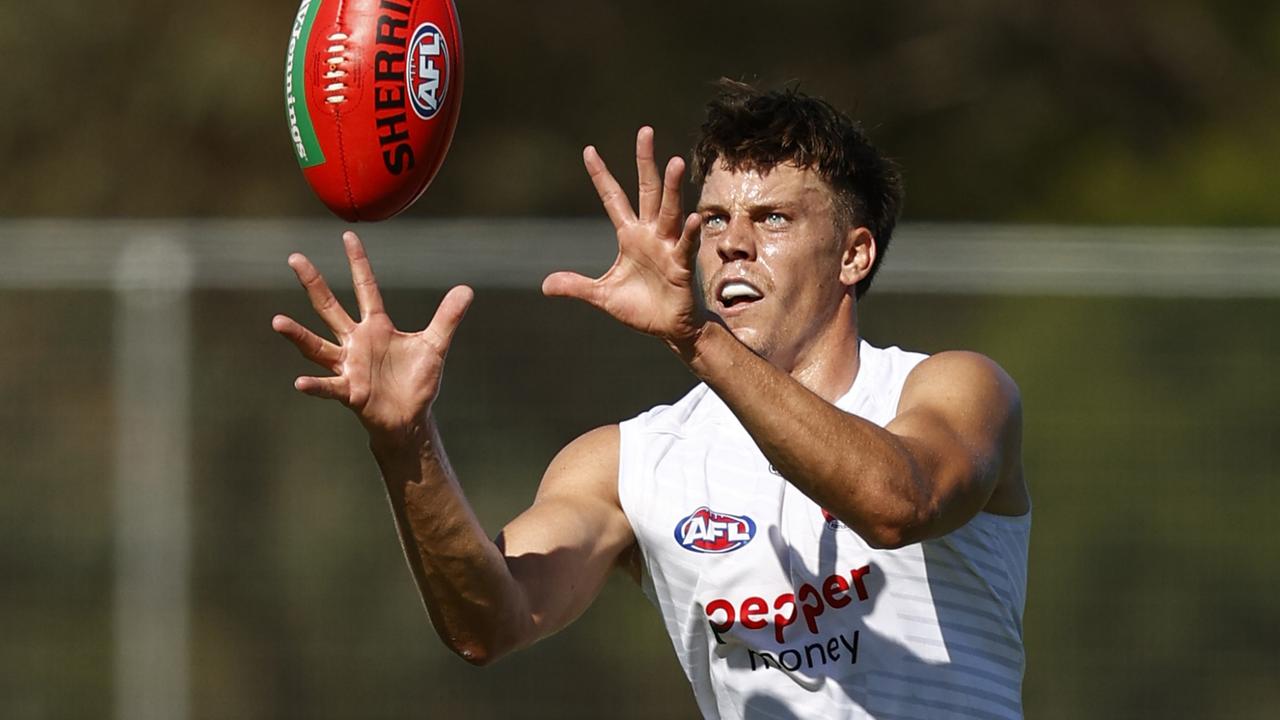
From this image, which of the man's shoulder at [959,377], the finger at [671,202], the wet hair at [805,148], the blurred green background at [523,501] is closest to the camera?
the finger at [671,202]

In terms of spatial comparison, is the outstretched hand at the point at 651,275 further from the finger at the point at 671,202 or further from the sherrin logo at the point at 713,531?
the sherrin logo at the point at 713,531

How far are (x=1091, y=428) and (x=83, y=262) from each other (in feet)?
13.9

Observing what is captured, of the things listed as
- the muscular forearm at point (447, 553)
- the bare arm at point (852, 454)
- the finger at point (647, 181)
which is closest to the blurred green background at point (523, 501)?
the muscular forearm at point (447, 553)

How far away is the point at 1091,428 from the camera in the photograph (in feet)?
24.5

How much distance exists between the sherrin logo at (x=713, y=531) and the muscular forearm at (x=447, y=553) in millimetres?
463

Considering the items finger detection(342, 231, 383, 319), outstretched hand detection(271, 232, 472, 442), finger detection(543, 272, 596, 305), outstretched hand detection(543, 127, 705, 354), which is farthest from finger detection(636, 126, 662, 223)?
finger detection(342, 231, 383, 319)

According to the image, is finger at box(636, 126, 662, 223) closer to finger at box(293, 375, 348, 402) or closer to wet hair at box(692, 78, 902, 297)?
finger at box(293, 375, 348, 402)

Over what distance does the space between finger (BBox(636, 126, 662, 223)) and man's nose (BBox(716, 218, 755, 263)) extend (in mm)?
907

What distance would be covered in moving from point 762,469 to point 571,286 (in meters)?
1.08

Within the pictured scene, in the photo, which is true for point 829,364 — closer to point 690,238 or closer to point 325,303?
point 690,238

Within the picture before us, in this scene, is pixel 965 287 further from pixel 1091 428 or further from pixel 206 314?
pixel 206 314

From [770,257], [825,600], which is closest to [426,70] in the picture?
[770,257]

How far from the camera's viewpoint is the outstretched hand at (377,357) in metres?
3.69

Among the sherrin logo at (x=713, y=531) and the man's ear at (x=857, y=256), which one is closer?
the sherrin logo at (x=713, y=531)
